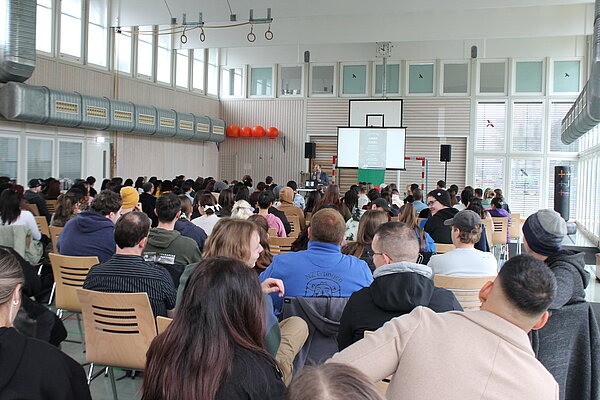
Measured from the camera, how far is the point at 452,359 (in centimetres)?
157

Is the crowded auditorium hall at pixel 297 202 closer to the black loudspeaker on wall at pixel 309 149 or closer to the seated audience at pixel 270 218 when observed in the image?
the seated audience at pixel 270 218

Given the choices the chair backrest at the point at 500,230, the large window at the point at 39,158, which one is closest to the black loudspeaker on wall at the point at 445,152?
the chair backrest at the point at 500,230

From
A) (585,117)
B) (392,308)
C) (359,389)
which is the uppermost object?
(585,117)

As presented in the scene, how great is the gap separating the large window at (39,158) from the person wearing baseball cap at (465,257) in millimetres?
11385

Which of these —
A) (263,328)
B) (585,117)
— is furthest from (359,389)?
Answer: (585,117)

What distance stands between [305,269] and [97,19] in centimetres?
1358

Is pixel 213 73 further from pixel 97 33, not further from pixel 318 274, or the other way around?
pixel 318 274

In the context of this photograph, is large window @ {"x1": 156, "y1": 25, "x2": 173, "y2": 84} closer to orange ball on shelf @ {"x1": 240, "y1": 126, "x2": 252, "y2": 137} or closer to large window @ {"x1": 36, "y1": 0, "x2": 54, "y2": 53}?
orange ball on shelf @ {"x1": 240, "y1": 126, "x2": 252, "y2": 137}

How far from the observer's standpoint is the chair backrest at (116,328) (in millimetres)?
3250

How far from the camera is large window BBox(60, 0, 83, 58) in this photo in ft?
45.4

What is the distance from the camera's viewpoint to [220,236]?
3.16 m

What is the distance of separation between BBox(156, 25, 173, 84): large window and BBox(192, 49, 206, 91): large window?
137 cm

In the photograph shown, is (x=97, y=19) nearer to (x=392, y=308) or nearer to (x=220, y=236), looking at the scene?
(x=220, y=236)

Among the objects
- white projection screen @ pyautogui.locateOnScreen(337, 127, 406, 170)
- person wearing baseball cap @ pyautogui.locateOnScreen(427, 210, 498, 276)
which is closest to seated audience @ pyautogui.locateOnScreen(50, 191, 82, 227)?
person wearing baseball cap @ pyautogui.locateOnScreen(427, 210, 498, 276)
